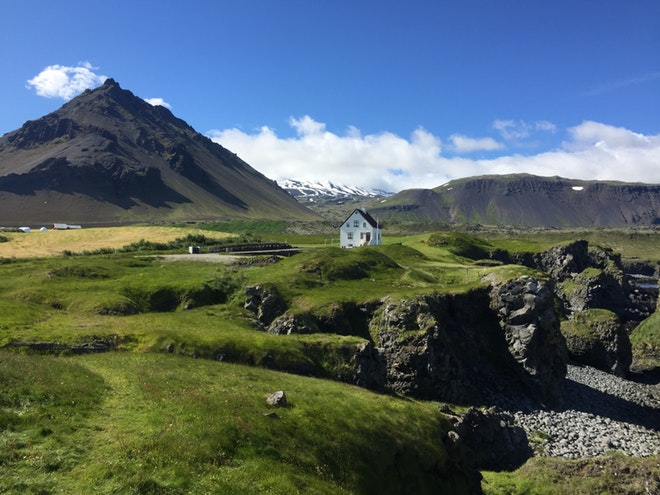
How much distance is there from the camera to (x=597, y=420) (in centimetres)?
6097

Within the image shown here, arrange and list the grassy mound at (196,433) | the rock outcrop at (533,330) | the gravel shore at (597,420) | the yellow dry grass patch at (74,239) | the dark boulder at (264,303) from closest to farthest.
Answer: the grassy mound at (196,433) < the gravel shore at (597,420) < the dark boulder at (264,303) < the rock outcrop at (533,330) < the yellow dry grass patch at (74,239)

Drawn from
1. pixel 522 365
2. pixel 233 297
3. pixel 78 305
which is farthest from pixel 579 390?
pixel 78 305

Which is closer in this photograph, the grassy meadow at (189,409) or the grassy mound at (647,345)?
the grassy meadow at (189,409)

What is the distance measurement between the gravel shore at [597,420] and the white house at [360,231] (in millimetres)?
68607

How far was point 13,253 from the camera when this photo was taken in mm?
113562

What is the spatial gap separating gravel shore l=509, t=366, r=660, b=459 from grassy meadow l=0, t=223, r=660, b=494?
17.2 m

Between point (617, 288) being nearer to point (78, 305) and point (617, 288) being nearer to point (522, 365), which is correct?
point (522, 365)

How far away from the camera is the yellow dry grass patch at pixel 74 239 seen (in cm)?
12250

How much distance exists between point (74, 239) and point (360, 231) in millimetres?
98548

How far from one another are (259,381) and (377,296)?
3470cm

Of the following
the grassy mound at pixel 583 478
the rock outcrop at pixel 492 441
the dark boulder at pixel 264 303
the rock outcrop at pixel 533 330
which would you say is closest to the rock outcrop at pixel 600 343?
the rock outcrop at pixel 533 330

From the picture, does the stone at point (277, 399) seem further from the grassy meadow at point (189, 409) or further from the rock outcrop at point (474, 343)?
the rock outcrop at point (474, 343)

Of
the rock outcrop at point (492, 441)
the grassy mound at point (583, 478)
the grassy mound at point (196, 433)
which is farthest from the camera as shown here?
the rock outcrop at point (492, 441)

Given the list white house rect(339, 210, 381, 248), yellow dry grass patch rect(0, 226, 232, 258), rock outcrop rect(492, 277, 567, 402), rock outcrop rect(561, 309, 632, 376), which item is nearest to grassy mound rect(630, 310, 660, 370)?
rock outcrop rect(561, 309, 632, 376)
